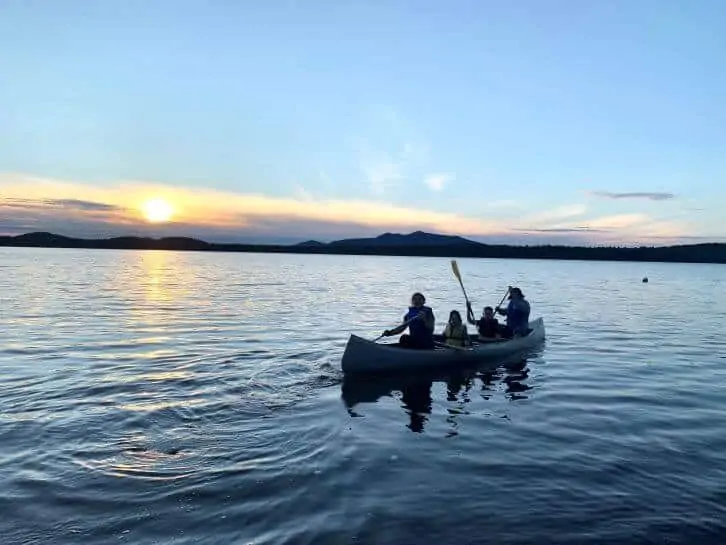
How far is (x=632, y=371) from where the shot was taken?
55.4 ft

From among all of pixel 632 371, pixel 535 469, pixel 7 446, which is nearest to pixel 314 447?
pixel 535 469

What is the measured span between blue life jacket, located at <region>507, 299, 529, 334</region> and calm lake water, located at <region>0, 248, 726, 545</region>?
1133 millimetres

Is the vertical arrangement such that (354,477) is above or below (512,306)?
below

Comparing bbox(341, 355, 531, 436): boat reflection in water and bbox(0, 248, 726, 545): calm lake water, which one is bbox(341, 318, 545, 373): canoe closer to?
bbox(341, 355, 531, 436): boat reflection in water

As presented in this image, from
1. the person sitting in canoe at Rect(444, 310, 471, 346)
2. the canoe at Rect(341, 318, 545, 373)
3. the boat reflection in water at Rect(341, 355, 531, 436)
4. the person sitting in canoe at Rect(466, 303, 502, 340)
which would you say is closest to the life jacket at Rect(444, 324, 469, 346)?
the person sitting in canoe at Rect(444, 310, 471, 346)

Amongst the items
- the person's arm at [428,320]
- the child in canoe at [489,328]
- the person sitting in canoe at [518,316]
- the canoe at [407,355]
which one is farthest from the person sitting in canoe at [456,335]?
the person sitting in canoe at [518,316]

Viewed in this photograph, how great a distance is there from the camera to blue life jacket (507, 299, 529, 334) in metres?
20.4

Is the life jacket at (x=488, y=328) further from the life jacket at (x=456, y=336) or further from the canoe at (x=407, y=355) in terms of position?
the life jacket at (x=456, y=336)

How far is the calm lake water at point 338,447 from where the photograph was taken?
669cm

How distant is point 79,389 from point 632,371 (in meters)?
14.2

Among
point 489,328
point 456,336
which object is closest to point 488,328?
point 489,328

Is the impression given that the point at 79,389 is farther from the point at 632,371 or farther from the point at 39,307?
the point at 39,307

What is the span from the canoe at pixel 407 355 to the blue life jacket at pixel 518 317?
1517 mm

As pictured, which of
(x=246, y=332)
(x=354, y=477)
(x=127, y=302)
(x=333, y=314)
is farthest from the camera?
(x=127, y=302)
